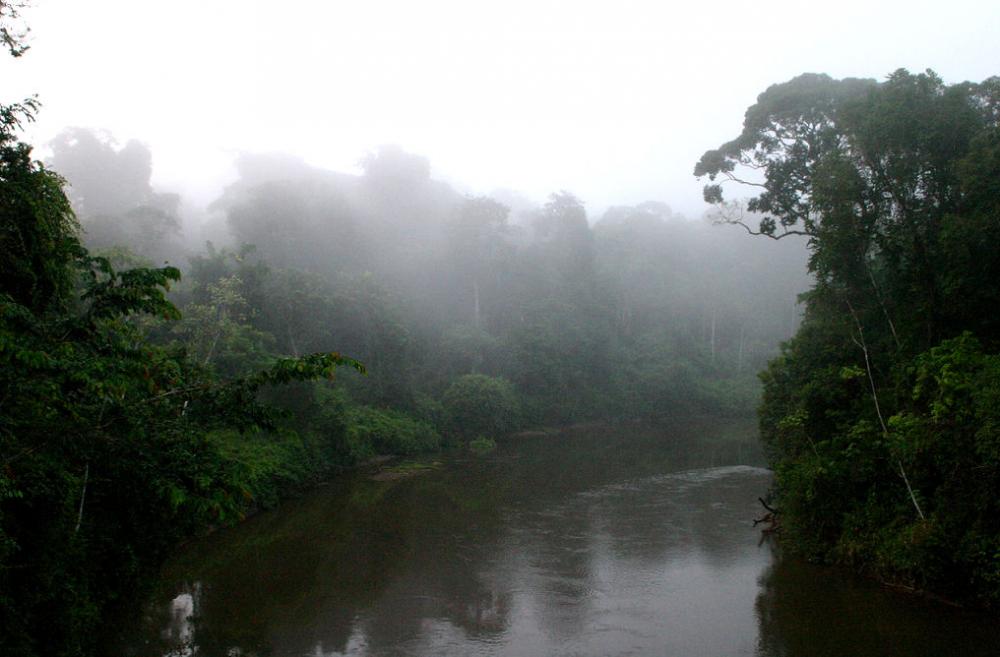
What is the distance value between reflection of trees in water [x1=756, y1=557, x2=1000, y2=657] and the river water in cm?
3

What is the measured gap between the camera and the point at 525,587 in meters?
12.7

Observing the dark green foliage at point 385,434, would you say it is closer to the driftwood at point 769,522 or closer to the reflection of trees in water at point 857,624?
the driftwood at point 769,522

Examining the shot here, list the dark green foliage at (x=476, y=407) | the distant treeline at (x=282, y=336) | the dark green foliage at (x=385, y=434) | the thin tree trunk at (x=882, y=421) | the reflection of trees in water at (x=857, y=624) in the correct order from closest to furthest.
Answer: the distant treeline at (x=282, y=336) < the reflection of trees in water at (x=857, y=624) < the thin tree trunk at (x=882, y=421) < the dark green foliage at (x=385, y=434) < the dark green foliage at (x=476, y=407)

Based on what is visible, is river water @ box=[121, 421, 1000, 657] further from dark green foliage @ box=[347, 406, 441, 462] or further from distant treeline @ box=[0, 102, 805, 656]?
dark green foliage @ box=[347, 406, 441, 462]

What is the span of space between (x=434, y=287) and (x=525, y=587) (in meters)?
33.3

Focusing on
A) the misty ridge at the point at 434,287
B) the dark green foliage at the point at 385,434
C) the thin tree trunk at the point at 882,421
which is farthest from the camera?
the misty ridge at the point at 434,287

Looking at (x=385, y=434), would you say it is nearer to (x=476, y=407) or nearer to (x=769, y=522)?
(x=476, y=407)

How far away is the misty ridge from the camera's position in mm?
28125

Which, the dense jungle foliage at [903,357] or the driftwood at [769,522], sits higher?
the dense jungle foliage at [903,357]

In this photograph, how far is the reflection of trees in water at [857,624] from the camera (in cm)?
953

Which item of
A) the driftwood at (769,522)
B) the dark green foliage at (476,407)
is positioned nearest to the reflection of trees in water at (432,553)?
the driftwood at (769,522)

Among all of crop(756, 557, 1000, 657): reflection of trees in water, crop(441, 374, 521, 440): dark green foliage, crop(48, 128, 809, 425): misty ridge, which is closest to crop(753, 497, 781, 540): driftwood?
crop(756, 557, 1000, 657): reflection of trees in water

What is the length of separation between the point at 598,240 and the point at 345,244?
22300 millimetres

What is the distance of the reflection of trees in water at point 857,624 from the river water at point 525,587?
3 centimetres
